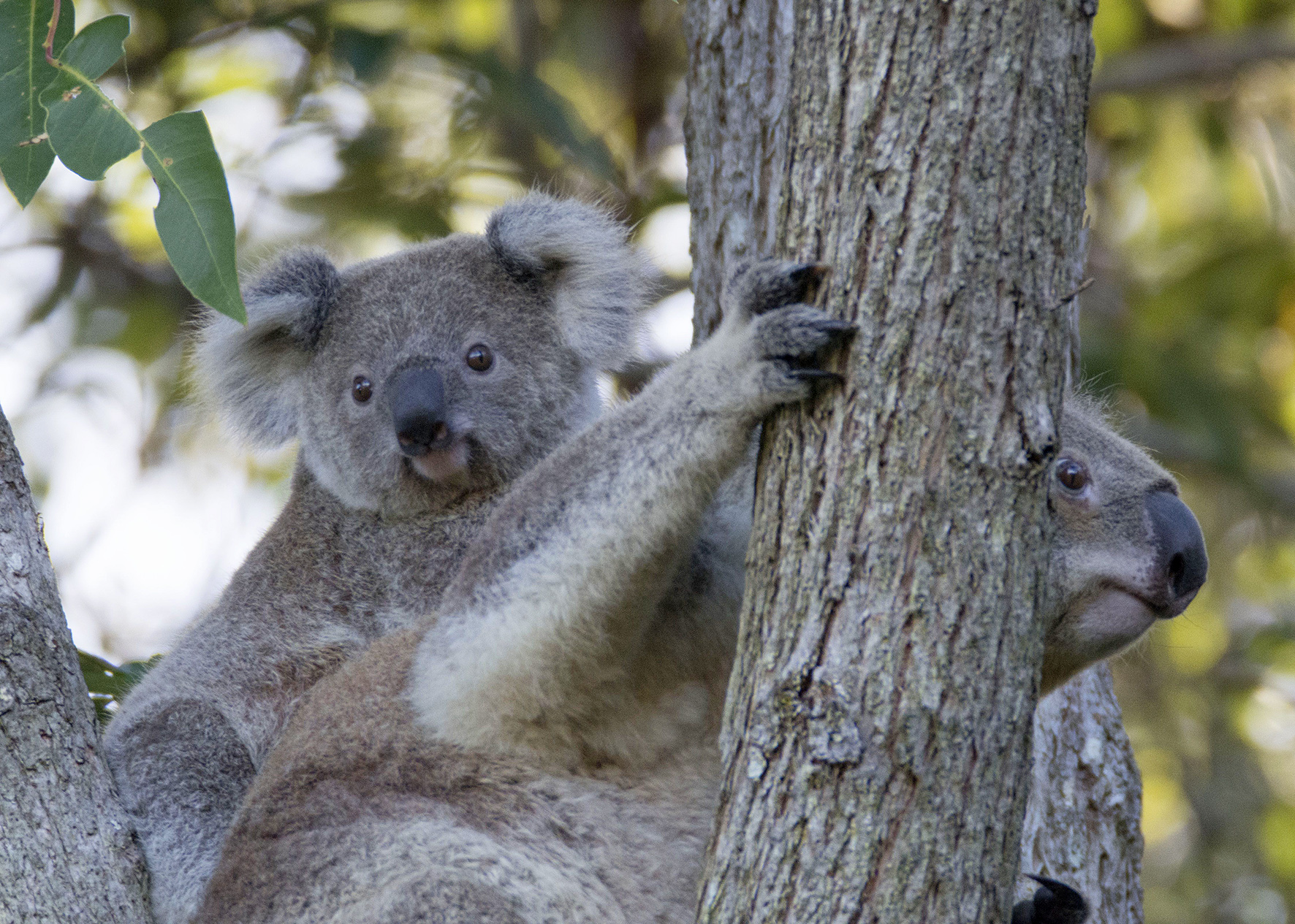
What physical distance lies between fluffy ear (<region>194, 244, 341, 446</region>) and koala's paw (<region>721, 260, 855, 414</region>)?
2.25m

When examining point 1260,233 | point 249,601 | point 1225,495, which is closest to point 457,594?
point 249,601

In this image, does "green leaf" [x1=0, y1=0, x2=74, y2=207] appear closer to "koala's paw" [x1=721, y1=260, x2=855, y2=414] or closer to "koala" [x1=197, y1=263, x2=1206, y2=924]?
"koala" [x1=197, y1=263, x2=1206, y2=924]

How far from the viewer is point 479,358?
3.96 meters

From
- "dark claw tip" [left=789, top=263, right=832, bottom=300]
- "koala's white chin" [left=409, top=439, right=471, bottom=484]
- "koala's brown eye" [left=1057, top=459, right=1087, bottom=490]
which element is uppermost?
"koala's white chin" [left=409, top=439, right=471, bottom=484]

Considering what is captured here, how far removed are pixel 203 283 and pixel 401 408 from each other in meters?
1.44

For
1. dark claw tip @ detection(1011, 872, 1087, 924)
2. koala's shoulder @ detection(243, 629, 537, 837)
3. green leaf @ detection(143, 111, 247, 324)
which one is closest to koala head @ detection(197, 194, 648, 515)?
koala's shoulder @ detection(243, 629, 537, 837)

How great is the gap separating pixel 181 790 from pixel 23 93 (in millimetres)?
1653

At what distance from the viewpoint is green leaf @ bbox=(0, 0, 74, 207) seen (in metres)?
2.38

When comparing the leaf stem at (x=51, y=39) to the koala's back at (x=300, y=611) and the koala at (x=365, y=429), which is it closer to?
the koala at (x=365, y=429)

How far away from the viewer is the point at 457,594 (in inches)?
104

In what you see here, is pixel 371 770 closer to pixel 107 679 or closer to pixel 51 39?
pixel 107 679

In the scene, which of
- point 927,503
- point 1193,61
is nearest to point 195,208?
point 927,503

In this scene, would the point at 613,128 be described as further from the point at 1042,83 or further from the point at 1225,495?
the point at 1042,83

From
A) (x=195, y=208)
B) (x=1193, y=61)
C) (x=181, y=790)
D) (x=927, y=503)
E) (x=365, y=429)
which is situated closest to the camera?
(x=927, y=503)
